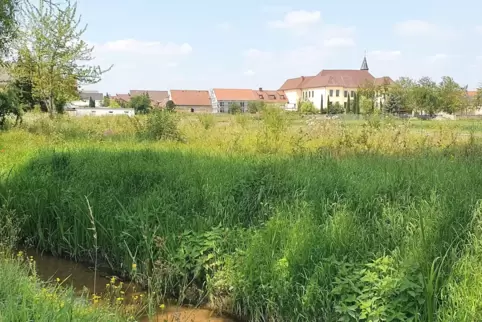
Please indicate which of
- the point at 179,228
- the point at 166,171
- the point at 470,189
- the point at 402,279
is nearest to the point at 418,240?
the point at 402,279

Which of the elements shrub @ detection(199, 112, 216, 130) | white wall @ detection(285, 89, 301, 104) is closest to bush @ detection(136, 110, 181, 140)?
shrub @ detection(199, 112, 216, 130)

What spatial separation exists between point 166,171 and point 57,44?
20494mm

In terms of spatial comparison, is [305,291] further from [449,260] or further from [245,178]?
[245,178]

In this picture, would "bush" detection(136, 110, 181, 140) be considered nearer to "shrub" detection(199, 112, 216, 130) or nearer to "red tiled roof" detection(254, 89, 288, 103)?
"shrub" detection(199, 112, 216, 130)

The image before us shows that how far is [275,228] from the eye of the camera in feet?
15.5

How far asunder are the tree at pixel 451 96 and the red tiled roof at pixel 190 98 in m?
72.7

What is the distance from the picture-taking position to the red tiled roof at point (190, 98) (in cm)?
12169

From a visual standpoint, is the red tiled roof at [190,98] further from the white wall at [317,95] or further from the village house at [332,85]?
the white wall at [317,95]

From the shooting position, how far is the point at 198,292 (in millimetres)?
4691

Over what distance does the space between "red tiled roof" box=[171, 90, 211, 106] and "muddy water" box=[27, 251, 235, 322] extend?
117m

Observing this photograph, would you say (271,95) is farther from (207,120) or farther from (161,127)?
(161,127)

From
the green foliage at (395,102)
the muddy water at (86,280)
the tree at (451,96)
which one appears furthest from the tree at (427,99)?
the muddy water at (86,280)

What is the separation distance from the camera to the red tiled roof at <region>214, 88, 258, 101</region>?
122m

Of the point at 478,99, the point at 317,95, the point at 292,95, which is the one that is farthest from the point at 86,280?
the point at 292,95
